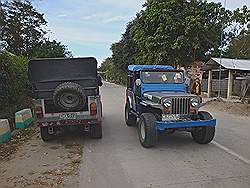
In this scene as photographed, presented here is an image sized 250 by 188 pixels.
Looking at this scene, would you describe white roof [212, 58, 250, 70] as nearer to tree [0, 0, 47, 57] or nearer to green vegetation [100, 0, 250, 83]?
green vegetation [100, 0, 250, 83]

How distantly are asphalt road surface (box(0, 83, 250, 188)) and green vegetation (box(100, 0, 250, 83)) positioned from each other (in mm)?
21171

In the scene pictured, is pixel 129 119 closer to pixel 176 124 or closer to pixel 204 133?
pixel 204 133

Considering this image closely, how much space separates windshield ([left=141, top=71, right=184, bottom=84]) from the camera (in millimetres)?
9578

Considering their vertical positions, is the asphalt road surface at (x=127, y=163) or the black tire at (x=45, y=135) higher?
the black tire at (x=45, y=135)

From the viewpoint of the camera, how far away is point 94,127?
912 cm

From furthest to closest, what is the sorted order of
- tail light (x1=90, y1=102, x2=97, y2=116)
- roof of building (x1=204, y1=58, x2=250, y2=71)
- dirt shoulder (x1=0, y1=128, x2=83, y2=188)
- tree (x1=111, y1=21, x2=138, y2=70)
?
tree (x1=111, y1=21, x2=138, y2=70) < roof of building (x1=204, y1=58, x2=250, y2=71) < tail light (x1=90, y1=102, x2=97, y2=116) < dirt shoulder (x1=0, y1=128, x2=83, y2=188)

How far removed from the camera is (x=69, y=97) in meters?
8.51

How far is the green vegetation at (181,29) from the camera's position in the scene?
29641 millimetres

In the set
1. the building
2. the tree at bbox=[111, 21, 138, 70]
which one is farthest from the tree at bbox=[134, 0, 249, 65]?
the tree at bbox=[111, 21, 138, 70]

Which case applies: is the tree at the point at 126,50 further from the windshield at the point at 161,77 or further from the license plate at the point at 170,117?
the license plate at the point at 170,117

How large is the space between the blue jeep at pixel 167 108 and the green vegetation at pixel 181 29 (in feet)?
67.0

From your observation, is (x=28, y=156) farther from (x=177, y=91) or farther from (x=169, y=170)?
(x=177, y=91)

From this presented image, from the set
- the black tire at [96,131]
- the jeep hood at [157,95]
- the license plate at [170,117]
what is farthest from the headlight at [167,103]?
the black tire at [96,131]

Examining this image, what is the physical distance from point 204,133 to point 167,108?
1260 millimetres
